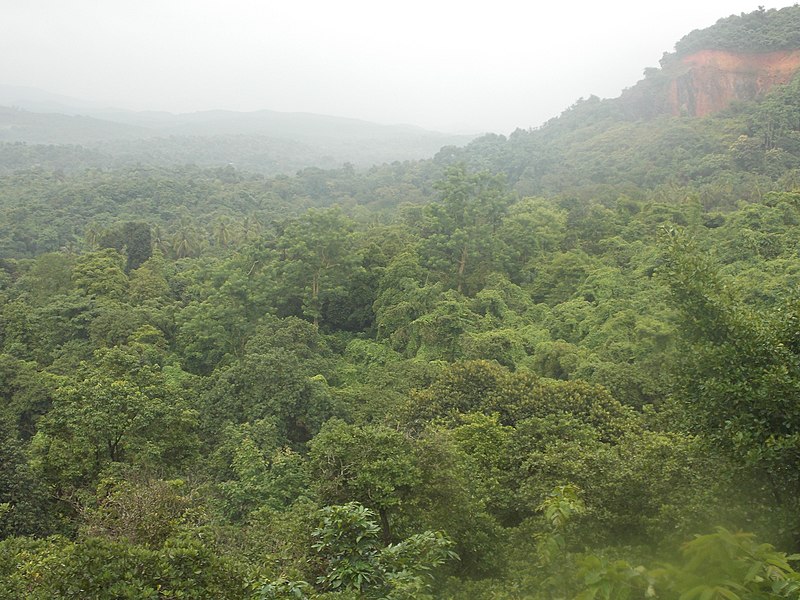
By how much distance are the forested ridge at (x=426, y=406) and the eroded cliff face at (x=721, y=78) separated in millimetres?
18797

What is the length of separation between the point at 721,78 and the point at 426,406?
62.4 meters

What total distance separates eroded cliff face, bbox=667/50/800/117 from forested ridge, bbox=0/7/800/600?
61.7 ft

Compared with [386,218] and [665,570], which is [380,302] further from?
[386,218]

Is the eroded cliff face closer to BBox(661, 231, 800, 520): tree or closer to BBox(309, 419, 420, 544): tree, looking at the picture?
BBox(661, 231, 800, 520): tree

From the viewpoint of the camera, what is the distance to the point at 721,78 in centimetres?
6028

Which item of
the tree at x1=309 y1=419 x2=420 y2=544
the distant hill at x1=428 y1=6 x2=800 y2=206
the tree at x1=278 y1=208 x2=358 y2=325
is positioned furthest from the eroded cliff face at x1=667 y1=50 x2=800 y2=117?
the tree at x1=309 y1=419 x2=420 y2=544

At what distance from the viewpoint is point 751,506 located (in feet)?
21.2

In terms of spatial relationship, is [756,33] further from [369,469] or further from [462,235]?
[369,469]

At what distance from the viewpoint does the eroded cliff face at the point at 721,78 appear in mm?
55281

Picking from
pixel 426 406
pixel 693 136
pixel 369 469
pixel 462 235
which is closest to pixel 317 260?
pixel 462 235

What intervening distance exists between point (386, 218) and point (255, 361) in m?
34.2

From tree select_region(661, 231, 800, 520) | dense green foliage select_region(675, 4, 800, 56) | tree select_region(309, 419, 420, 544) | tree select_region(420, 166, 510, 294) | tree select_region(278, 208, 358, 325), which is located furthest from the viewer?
dense green foliage select_region(675, 4, 800, 56)

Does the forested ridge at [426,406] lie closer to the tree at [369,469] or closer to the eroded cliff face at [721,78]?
the tree at [369,469]

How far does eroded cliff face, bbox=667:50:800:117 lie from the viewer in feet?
181
